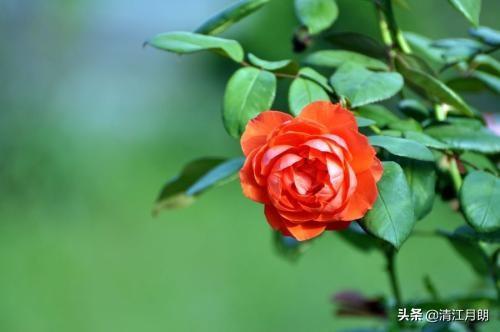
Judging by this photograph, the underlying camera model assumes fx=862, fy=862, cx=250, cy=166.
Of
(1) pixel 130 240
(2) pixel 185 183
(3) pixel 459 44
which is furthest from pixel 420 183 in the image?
(1) pixel 130 240

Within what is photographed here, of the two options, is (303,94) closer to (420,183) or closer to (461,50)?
(420,183)

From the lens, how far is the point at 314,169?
0.68 meters

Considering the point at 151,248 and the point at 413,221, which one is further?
the point at 151,248

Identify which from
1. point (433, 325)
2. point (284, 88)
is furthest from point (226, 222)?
point (433, 325)

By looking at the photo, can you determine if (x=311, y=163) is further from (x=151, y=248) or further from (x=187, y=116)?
(x=187, y=116)

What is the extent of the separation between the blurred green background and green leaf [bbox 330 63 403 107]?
1.30 m

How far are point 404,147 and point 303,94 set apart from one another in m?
A: 0.11

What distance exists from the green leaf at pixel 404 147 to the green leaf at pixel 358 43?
8.4 inches

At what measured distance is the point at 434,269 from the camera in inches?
114

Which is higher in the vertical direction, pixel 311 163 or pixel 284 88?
pixel 311 163

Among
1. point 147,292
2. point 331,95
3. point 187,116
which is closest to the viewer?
point 331,95

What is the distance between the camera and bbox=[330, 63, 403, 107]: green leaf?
0.77 m

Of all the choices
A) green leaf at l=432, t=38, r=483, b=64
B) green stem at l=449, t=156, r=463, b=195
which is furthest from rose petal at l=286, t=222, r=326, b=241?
green leaf at l=432, t=38, r=483, b=64

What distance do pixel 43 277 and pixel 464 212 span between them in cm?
227
